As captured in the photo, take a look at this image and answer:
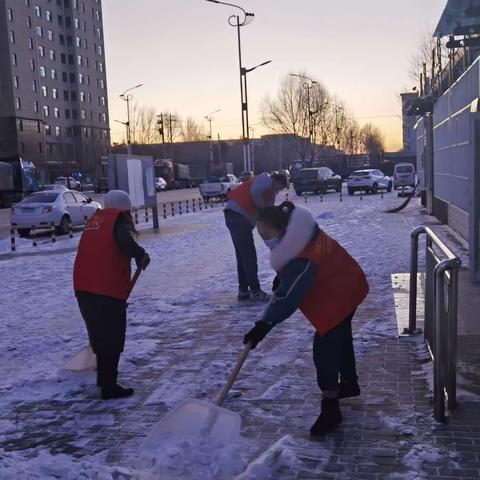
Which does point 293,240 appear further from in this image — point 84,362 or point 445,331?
point 84,362

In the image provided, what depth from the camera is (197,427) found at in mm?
4059

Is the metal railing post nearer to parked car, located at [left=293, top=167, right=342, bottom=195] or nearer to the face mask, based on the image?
the face mask

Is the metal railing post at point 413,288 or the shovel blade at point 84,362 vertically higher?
the metal railing post at point 413,288

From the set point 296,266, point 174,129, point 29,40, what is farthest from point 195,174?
point 296,266

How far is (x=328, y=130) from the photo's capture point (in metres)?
69.1

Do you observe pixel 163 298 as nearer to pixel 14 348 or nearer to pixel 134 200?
pixel 14 348

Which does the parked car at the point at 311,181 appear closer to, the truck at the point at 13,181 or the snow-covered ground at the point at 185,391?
the truck at the point at 13,181

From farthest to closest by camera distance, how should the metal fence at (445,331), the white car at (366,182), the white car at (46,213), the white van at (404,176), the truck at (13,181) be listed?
the truck at (13,181) → the white car at (366,182) → the white van at (404,176) → the white car at (46,213) → the metal fence at (445,331)

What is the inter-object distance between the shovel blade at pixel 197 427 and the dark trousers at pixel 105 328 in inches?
52.2

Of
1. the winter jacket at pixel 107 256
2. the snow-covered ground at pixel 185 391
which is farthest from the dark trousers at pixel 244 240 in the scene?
the winter jacket at pixel 107 256

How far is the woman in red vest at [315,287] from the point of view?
4172 millimetres

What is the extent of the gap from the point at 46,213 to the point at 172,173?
4976 centimetres

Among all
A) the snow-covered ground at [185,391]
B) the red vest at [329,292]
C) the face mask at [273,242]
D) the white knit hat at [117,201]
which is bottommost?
the snow-covered ground at [185,391]

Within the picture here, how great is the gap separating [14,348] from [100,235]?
2353 millimetres
